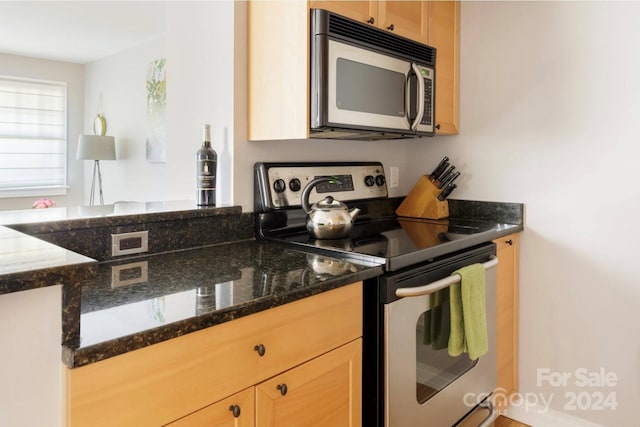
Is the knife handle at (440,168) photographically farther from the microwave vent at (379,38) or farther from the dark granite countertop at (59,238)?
the dark granite countertop at (59,238)

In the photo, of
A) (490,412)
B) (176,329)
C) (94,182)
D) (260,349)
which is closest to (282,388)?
(260,349)

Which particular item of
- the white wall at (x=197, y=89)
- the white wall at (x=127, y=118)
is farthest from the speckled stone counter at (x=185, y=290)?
the white wall at (x=127, y=118)

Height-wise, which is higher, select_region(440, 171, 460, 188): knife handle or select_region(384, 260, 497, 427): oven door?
select_region(440, 171, 460, 188): knife handle

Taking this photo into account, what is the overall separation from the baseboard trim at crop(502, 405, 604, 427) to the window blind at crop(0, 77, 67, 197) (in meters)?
5.20

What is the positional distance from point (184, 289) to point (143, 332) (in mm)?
276

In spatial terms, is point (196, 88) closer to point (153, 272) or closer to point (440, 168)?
point (153, 272)

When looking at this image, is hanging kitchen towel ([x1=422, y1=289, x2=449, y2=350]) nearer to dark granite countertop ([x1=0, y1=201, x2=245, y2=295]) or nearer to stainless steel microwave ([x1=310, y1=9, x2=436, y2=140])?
stainless steel microwave ([x1=310, y1=9, x2=436, y2=140])

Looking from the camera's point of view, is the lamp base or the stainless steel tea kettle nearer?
the stainless steel tea kettle

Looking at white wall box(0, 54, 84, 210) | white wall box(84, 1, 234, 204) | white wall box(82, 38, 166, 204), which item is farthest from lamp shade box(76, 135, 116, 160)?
white wall box(84, 1, 234, 204)

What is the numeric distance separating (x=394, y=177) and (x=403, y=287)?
120 centimetres

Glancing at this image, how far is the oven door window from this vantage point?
1523mm

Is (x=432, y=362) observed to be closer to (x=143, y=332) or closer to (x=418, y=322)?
(x=418, y=322)

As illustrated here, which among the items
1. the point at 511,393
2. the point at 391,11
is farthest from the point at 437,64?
the point at 511,393

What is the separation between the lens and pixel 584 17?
1938mm
